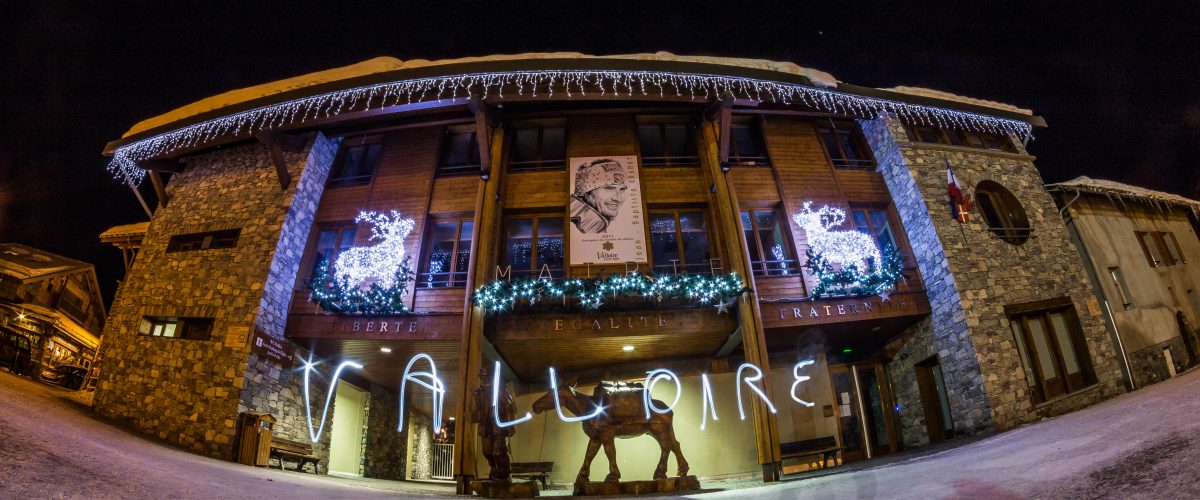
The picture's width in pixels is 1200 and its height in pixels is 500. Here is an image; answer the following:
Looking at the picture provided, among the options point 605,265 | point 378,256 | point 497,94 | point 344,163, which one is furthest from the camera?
point 344,163

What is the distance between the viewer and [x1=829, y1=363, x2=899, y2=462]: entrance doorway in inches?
486

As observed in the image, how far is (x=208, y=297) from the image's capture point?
452 inches

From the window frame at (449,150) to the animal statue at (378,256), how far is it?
180 centimetres

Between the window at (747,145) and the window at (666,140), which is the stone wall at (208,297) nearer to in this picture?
the window at (666,140)

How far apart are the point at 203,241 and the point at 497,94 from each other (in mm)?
8062

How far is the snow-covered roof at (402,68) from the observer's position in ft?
37.6

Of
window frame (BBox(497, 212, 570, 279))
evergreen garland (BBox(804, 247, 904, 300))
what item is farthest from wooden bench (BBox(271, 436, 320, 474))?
evergreen garland (BBox(804, 247, 904, 300))

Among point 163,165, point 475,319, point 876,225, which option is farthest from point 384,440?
point 876,225

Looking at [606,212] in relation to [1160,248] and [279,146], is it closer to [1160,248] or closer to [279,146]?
[279,146]

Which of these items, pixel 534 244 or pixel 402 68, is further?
pixel 534 244

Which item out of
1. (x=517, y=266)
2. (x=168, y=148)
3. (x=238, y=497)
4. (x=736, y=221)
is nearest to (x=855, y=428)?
(x=736, y=221)

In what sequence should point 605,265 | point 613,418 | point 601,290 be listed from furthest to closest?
1. point 605,265
2. point 601,290
3. point 613,418

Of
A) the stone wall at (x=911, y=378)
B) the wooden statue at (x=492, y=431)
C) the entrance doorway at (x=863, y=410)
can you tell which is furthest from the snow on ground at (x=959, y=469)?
the entrance doorway at (x=863, y=410)

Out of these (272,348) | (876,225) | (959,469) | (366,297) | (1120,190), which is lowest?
(959,469)
